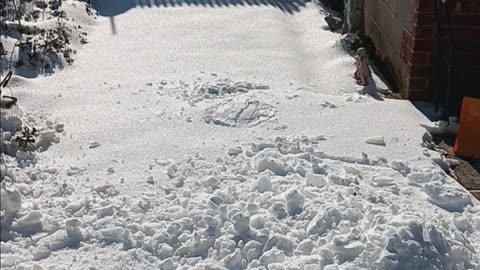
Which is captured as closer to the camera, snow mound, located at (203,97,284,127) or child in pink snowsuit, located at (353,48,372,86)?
snow mound, located at (203,97,284,127)

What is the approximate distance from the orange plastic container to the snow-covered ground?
0.84ft

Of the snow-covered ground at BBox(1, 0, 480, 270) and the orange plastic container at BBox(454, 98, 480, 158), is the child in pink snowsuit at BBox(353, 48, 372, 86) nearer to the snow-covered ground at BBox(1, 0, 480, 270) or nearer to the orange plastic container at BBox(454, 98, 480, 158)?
the snow-covered ground at BBox(1, 0, 480, 270)

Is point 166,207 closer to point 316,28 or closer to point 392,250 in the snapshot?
point 392,250

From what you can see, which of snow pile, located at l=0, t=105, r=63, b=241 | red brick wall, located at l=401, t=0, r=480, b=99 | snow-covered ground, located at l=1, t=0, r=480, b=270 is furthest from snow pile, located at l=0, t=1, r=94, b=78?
red brick wall, located at l=401, t=0, r=480, b=99

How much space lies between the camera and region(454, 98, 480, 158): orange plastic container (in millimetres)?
4176

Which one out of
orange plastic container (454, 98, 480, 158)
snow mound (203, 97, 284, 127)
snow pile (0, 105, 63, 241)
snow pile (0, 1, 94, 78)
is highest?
snow pile (0, 1, 94, 78)

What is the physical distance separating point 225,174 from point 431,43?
212 centimetres

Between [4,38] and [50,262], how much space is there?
3.06 meters

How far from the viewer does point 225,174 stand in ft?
11.9

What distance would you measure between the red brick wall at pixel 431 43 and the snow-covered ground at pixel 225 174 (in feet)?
0.89

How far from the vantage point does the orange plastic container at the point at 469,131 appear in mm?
4176

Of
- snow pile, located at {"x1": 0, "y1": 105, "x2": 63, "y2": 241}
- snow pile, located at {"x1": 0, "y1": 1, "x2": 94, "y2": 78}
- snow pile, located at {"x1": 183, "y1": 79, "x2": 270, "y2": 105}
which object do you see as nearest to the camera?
snow pile, located at {"x1": 0, "y1": 105, "x2": 63, "y2": 241}

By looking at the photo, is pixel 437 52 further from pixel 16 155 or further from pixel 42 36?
pixel 42 36

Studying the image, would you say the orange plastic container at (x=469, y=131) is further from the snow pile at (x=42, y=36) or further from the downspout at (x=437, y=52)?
the snow pile at (x=42, y=36)
